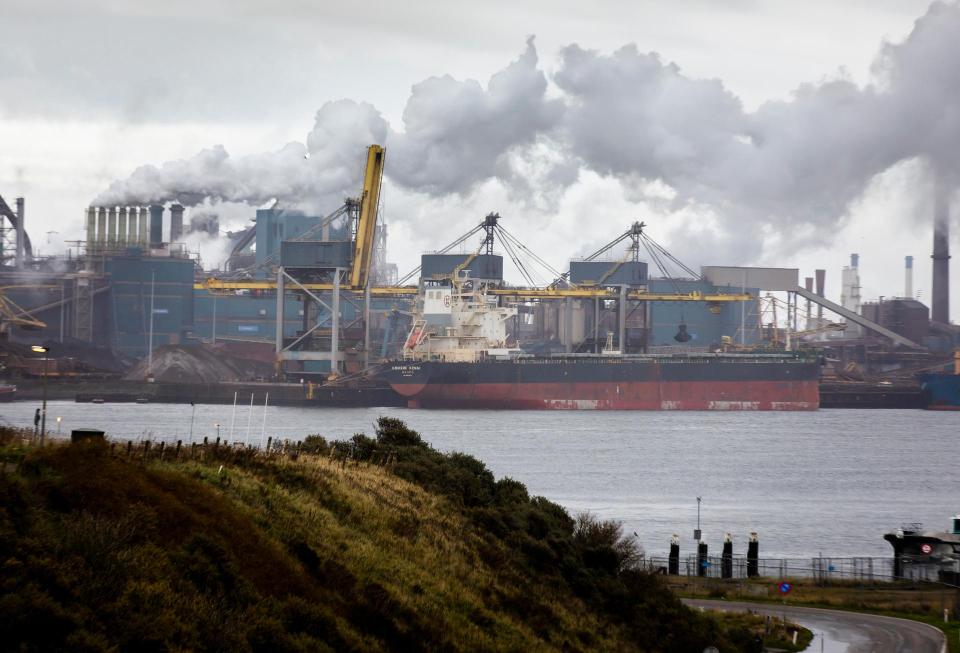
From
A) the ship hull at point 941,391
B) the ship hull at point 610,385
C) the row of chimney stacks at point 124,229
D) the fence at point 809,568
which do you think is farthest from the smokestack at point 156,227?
the fence at point 809,568

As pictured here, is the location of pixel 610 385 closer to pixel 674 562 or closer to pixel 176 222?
pixel 176 222

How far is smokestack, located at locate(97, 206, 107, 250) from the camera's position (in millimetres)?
112812

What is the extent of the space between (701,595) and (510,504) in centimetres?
473

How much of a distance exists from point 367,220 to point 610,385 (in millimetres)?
19920

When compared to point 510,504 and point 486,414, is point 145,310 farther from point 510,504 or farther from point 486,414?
point 510,504

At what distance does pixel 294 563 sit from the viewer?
1279cm

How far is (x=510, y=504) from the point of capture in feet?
72.1

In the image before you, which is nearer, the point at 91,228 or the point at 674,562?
the point at 674,562

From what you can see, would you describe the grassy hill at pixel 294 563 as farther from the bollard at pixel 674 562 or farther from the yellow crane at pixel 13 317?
the yellow crane at pixel 13 317

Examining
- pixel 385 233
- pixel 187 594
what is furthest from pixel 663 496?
pixel 385 233

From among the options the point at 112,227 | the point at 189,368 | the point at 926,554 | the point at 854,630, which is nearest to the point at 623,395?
the point at 189,368

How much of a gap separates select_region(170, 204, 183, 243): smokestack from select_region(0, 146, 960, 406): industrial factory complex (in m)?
0.17

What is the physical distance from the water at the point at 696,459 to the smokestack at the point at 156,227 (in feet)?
102

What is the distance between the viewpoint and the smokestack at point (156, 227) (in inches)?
4427
